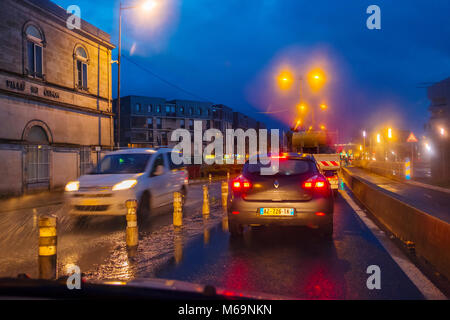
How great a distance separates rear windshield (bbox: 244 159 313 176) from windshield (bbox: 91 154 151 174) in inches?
157

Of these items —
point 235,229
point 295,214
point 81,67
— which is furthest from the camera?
point 81,67

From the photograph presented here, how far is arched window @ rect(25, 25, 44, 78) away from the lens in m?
20.5

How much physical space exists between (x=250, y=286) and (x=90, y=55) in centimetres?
2483

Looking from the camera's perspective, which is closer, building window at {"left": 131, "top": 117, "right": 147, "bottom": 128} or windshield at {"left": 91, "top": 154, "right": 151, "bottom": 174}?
windshield at {"left": 91, "top": 154, "right": 151, "bottom": 174}

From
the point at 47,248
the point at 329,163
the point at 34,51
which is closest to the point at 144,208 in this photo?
the point at 47,248

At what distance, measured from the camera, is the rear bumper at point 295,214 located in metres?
6.95

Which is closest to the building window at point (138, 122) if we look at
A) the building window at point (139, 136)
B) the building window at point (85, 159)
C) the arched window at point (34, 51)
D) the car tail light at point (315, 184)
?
the building window at point (139, 136)

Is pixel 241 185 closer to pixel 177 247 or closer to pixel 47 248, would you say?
pixel 177 247

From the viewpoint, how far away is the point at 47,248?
4938 millimetres

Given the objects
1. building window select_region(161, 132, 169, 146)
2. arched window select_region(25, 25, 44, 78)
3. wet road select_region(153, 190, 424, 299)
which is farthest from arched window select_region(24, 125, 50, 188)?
building window select_region(161, 132, 169, 146)

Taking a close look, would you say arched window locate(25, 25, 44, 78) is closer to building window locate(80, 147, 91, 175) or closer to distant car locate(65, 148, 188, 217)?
building window locate(80, 147, 91, 175)

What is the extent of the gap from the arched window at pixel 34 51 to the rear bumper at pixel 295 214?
687 inches

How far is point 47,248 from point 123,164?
20.2 ft
